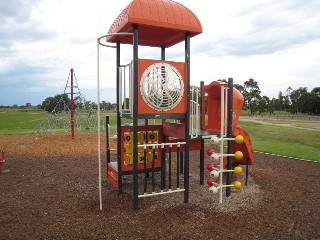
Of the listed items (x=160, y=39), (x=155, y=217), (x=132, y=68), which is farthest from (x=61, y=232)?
(x=160, y=39)

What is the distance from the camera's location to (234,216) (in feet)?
18.0

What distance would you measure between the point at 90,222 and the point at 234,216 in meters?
2.78

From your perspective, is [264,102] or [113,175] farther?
[264,102]

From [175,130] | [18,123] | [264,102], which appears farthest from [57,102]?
[264,102]

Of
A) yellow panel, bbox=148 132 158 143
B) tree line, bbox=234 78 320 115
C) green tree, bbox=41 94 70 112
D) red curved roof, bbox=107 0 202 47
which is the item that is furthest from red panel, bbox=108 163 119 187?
tree line, bbox=234 78 320 115

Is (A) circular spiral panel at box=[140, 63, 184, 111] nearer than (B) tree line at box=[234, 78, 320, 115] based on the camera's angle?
Yes

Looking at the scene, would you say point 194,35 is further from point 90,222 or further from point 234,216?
point 90,222

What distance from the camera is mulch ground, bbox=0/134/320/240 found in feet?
15.6

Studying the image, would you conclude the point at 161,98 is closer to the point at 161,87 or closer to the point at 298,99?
the point at 161,87

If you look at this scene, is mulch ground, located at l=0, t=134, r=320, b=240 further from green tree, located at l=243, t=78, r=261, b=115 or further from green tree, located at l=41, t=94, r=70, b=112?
green tree, located at l=243, t=78, r=261, b=115

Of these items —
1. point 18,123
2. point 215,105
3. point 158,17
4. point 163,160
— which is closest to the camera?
point 158,17

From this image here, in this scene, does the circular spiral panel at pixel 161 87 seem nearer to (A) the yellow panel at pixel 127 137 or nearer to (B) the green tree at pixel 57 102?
(A) the yellow panel at pixel 127 137

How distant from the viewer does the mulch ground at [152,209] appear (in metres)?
4.75

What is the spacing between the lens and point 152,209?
5820 millimetres
